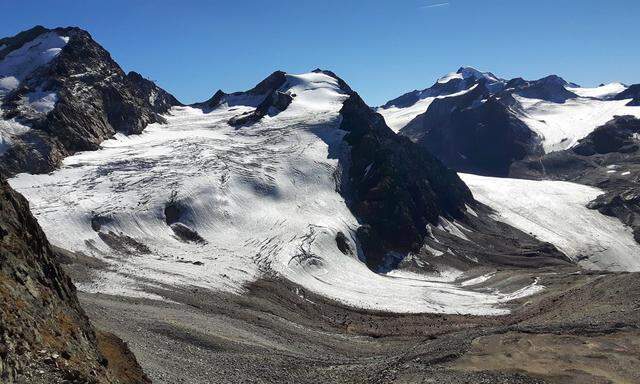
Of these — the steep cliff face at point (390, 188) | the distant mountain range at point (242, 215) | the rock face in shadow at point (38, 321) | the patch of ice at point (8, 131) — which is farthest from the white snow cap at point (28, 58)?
the rock face in shadow at point (38, 321)

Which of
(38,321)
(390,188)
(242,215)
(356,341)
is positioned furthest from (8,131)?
(38,321)

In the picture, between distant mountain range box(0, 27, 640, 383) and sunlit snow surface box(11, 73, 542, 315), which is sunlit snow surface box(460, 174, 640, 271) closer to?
distant mountain range box(0, 27, 640, 383)

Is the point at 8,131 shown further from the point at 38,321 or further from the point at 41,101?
the point at 38,321

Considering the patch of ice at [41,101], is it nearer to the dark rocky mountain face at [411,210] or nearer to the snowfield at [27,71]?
the snowfield at [27,71]

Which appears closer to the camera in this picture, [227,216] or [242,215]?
[227,216]

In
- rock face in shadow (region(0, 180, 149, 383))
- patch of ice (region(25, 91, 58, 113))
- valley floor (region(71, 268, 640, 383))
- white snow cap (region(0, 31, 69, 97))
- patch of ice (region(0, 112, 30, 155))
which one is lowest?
valley floor (region(71, 268, 640, 383))

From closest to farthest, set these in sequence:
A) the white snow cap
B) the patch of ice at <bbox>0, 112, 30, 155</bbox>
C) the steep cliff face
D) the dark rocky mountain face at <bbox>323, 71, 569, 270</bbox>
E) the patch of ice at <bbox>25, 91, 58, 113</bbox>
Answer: the patch of ice at <bbox>0, 112, 30, 155</bbox> → the dark rocky mountain face at <bbox>323, 71, 569, 270</bbox> → the steep cliff face → the patch of ice at <bbox>25, 91, 58, 113</bbox> → the white snow cap

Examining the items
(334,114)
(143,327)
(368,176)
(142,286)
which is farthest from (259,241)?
(334,114)

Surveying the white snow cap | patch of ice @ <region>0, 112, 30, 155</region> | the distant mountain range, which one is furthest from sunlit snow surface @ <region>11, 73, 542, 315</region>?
the white snow cap
